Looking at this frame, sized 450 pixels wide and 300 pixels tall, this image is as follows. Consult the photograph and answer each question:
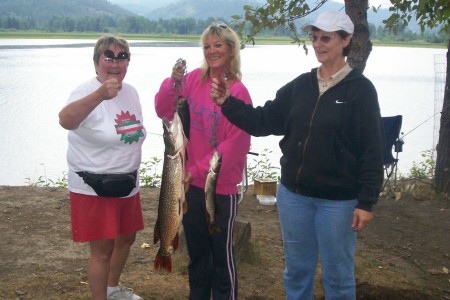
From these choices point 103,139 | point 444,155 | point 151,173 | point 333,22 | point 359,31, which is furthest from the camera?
point 151,173

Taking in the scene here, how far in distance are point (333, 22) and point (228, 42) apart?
725 millimetres

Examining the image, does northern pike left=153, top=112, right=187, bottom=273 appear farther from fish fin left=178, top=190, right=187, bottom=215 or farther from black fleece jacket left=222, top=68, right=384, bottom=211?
black fleece jacket left=222, top=68, right=384, bottom=211

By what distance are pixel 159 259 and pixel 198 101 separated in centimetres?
108

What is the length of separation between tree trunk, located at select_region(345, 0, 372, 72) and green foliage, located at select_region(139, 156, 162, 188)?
3.82 m

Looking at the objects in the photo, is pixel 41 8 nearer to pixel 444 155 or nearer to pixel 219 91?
pixel 444 155

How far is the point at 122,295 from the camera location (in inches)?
164

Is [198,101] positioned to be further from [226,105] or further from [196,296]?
[196,296]

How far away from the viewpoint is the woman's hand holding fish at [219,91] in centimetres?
329

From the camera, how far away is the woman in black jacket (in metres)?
3.10

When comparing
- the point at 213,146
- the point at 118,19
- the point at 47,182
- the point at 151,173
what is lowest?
the point at 47,182

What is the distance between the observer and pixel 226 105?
335 cm

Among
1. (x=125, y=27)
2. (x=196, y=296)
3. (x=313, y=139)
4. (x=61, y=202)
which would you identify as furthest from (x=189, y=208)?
(x=125, y=27)

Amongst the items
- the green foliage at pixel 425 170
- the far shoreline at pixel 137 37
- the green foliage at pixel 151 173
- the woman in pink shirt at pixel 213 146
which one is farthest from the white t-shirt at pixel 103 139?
the far shoreline at pixel 137 37

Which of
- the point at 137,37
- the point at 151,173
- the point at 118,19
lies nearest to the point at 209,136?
the point at 151,173
